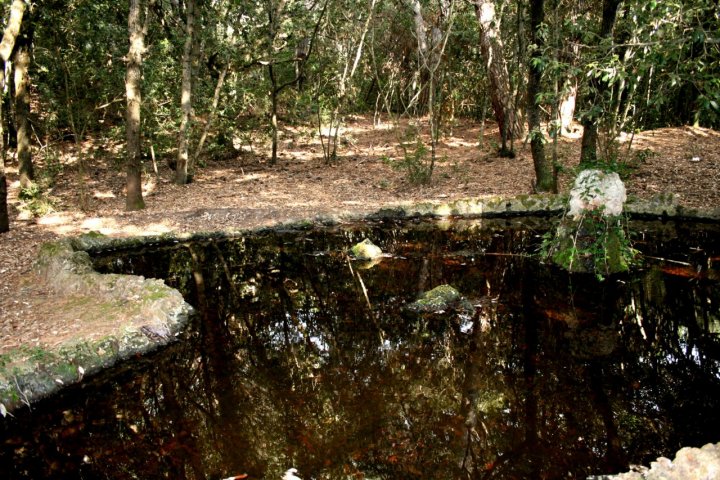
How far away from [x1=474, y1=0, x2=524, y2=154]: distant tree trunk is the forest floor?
3.29ft

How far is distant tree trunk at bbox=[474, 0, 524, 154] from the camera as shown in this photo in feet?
48.3

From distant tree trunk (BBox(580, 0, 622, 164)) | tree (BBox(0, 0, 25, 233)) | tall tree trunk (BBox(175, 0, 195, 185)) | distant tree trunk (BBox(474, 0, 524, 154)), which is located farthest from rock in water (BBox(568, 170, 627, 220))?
tall tree trunk (BBox(175, 0, 195, 185))

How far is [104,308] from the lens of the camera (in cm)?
613

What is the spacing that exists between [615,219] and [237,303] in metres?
5.45

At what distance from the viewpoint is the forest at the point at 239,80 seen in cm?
1120

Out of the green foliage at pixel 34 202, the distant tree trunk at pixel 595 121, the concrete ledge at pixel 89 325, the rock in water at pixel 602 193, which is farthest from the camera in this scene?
the green foliage at pixel 34 202

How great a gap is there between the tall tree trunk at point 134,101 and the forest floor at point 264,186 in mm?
566

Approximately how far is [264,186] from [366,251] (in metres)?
6.40

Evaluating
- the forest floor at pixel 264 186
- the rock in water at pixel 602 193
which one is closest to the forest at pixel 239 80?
the forest floor at pixel 264 186

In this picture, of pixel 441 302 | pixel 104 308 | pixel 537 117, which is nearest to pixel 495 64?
pixel 537 117

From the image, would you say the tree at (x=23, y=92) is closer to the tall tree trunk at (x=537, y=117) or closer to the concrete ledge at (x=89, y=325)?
the concrete ledge at (x=89, y=325)

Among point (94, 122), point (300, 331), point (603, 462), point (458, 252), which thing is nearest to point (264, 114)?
point (94, 122)

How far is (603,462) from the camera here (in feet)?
11.8

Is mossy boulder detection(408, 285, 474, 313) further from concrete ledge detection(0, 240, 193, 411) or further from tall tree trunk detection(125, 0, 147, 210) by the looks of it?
tall tree trunk detection(125, 0, 147, 210)
